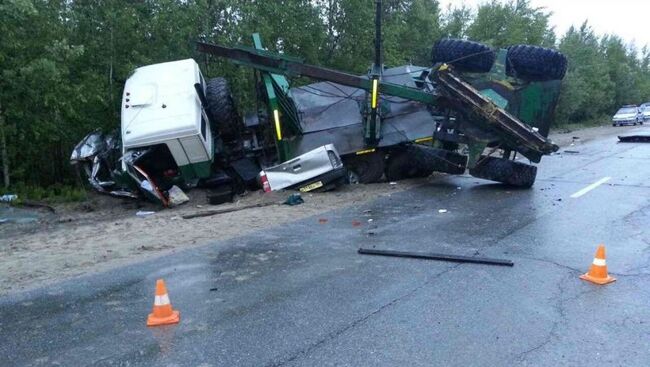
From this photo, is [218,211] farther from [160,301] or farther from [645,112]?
[645,112]

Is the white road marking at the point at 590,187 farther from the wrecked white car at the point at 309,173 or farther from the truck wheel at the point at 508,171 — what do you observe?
the wrecked white car at the point at 309,173

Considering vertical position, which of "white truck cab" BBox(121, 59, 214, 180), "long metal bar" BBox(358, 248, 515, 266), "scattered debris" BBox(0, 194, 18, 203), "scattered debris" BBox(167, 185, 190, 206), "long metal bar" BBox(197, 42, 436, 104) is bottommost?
"scattered debris" BBox(0, 194, 18, 203)

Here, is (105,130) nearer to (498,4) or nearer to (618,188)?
(618,188)

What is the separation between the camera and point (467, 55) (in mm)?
13000

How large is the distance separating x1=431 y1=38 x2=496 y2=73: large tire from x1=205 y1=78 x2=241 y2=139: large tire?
16.6ft

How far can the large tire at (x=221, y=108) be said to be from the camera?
1281 cm

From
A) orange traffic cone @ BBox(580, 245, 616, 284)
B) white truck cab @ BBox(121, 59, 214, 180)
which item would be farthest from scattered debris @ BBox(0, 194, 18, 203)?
orange traffic cone @ BBox(580, 245, 616, 284)

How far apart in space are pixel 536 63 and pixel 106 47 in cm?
1103

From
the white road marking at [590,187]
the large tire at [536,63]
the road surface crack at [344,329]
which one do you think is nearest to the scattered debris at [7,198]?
the road surface crack at [344,329]

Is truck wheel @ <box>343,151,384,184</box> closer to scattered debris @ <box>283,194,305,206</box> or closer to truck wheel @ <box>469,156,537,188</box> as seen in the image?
truck wheel @ <box>469,156,537,188</box>

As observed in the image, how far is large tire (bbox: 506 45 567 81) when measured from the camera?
12.3m

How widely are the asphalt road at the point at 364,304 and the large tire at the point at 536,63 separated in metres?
4.64

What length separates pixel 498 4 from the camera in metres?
37.1

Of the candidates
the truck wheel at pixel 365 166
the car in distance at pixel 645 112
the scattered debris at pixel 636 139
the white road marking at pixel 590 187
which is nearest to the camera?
the white road marking at pixel 590 187
